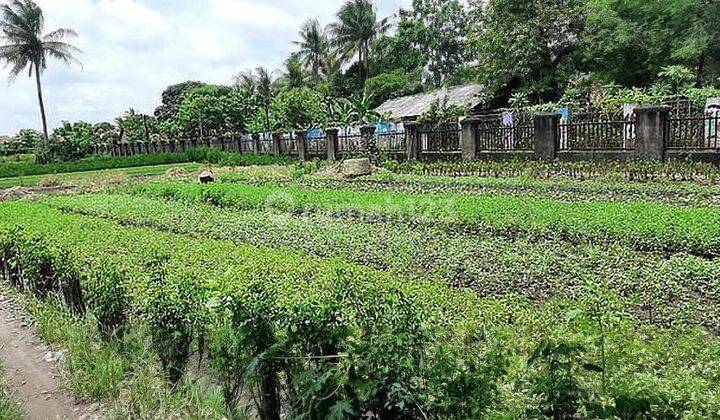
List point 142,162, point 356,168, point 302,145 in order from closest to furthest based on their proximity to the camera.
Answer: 1. point 356,168
2. point 302,145
3. point 142,162

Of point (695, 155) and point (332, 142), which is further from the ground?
point (332, 142)

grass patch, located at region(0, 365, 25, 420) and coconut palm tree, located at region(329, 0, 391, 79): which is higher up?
coconut palm tree, located at region(329, 0, 391, 79)

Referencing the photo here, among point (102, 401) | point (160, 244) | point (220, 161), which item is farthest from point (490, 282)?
point (220, 161)

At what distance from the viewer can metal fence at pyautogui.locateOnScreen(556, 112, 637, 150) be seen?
1612cm

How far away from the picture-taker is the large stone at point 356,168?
1933 cm

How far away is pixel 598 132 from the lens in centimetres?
1667

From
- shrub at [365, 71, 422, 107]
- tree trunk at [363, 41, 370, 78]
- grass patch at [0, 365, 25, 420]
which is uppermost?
tree trunk at [363, 41, 370, 78]

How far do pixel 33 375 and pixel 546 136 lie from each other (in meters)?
16.1

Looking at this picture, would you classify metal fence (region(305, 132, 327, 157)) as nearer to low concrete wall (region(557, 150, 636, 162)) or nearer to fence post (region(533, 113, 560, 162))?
fence post (region(533, 113, 560, 162))

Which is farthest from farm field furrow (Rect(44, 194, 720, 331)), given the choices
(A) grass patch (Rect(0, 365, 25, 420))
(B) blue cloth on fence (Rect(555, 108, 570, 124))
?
(B) blue cloth on fence (Rect(555, 108, 570, 124))

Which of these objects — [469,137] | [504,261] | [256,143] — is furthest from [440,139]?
[256,143]

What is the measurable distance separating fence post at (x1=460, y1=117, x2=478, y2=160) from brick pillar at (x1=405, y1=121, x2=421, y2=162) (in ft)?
8.55

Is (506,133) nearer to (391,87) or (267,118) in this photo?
(391,87)

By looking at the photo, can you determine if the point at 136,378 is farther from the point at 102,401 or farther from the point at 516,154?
the point at 516,154
